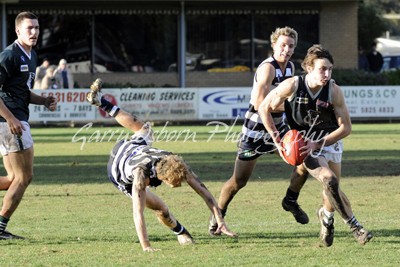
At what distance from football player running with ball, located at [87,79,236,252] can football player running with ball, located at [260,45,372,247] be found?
943 millimetres

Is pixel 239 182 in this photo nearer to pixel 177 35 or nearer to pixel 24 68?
pixel 24 68

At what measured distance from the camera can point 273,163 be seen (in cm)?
1844

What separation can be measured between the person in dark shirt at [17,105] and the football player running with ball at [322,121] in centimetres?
230

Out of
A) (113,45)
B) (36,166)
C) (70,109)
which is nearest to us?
(36,166)

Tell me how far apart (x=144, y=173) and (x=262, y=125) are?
193cm

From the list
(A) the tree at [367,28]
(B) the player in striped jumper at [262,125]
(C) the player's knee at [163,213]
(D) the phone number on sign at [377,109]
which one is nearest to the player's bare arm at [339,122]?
(B) the player in striped jumper at [262,125]

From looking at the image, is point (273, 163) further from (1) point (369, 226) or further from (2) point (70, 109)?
(2) point (70, 109)

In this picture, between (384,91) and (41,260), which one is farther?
(384,91)

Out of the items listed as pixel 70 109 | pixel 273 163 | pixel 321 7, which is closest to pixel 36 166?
pixel 273 163

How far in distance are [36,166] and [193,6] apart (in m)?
18.0

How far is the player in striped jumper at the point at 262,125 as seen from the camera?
987 cm

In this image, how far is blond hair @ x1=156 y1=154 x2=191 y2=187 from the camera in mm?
8094

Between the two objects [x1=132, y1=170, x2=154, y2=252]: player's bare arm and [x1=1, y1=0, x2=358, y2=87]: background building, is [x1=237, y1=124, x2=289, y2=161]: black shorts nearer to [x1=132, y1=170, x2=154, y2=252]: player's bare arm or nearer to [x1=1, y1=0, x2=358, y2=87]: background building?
[x1=132, y1=170, x2=154, y2=252]: player's bare arm

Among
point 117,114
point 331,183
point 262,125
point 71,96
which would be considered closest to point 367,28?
point 71,96
